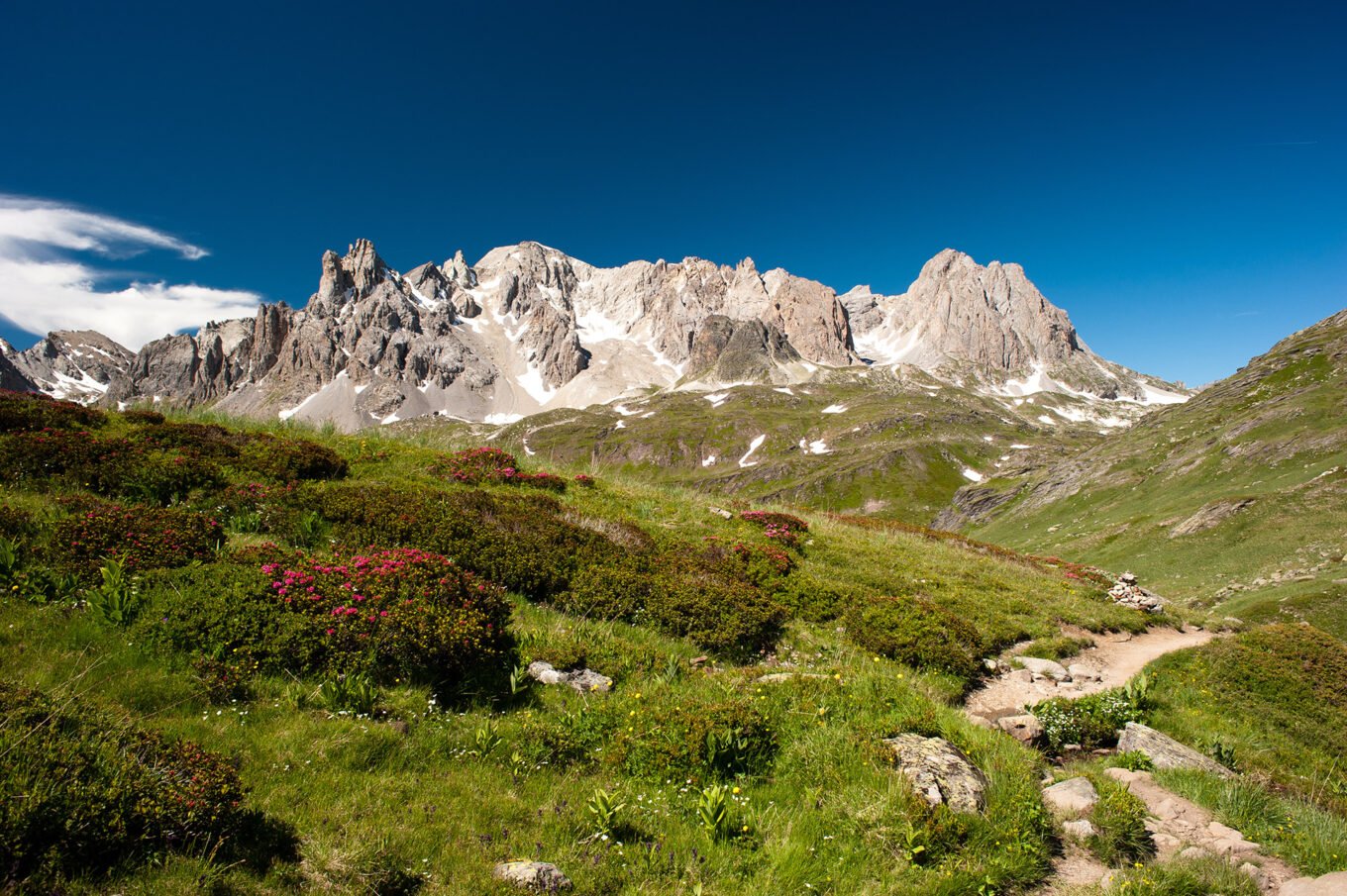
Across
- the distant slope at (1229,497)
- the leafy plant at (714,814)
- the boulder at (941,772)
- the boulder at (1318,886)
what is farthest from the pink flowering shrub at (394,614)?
the distant slope at (1229,497)

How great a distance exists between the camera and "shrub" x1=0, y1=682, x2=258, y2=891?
3812 mm

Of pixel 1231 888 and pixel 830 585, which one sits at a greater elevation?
pixel 830 585

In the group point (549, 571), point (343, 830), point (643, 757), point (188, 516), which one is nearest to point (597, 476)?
point (549, 571)

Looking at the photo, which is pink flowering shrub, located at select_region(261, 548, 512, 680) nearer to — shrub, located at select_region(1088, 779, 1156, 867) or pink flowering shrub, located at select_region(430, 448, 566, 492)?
shrub, located at select_region(1088, 779, 1156, 867)

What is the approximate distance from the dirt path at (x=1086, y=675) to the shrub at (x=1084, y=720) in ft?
2.27

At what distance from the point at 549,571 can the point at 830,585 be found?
327 inches

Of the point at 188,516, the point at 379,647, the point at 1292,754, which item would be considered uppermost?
Result: the point at 188,516

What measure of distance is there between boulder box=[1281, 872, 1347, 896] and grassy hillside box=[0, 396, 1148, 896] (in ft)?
6.88

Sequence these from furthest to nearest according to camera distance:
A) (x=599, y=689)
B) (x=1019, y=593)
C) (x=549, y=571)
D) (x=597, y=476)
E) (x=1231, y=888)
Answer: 1. (x=597, y=476)
2. (x=1019, y=593)
3. (x=549, y=571)
4. (x=599, y=689)
5. (x=1231, y=888)

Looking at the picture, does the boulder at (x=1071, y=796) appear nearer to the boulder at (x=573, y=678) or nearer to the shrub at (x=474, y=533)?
the boulder at (x=573, y=678)

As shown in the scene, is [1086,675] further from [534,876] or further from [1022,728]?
[534,876]

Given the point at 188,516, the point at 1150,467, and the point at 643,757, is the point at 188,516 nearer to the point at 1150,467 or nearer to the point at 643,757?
the point at 643,757

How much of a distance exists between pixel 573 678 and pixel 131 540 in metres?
7.54

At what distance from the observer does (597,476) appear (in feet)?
82.4
